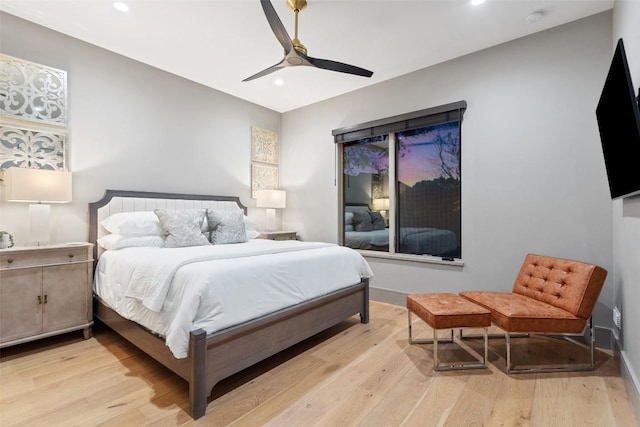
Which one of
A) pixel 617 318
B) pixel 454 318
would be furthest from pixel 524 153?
pixel 454 318

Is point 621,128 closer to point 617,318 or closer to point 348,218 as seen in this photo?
point 617,318

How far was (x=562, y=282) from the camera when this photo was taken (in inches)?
93.7

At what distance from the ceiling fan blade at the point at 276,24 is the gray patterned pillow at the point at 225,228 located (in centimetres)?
186

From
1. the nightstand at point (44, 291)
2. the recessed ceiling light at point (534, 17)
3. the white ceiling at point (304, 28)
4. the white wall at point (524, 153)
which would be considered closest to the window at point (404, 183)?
the white wall at point (524, 153)

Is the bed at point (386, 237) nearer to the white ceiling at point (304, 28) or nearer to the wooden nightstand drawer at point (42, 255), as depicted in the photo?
the white ceiling at point (304, 28)

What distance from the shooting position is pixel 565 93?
2727 millimetres

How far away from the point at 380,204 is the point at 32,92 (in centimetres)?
388

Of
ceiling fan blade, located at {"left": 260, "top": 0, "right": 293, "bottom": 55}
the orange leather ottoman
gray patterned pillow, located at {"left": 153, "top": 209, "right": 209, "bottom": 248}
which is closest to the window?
the orange leather ottoman

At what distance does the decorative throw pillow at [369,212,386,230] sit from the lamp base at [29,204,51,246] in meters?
3.54

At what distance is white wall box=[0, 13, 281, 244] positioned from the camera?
286cm

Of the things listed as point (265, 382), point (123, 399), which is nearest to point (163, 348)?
point (123, 399)

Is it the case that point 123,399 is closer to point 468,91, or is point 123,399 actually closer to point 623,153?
point 623,153

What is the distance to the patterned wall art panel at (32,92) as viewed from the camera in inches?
104

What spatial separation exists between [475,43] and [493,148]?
42.8 inches
